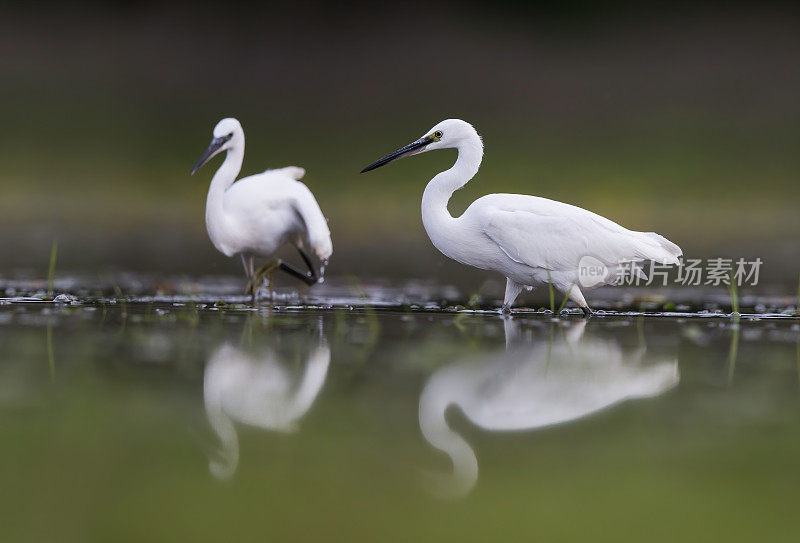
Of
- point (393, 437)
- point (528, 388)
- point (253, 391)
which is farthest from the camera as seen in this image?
point (528, 388)

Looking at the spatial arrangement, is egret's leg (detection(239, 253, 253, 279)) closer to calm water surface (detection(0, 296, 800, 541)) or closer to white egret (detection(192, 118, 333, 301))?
white egret (detection(192, 118, 333, 301))

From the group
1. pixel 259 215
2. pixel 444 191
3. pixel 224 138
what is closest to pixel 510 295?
pixel 444 191

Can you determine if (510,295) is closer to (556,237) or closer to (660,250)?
(556,237)

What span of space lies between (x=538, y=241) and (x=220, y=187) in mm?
2844

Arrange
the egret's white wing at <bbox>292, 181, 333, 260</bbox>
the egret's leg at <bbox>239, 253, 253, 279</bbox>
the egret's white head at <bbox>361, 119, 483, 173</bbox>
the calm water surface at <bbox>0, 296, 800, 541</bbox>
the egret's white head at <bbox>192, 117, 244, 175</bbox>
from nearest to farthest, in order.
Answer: the calm water surface at <bbox>0, 296, 800, 541</bbox> < the egret's white head at <bbox>361, 119, 483, 173</bbox> < the egret's white wing at <bbox>292, 181, 333, 260</bbox> < the egret's white head at <bbox>192, 117, 244, 175</bbox> < the egret's leg at <bbox>239, 253, 253, 279</bbox>

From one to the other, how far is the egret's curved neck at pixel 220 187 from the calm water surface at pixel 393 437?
269cm

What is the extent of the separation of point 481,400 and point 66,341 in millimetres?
2139

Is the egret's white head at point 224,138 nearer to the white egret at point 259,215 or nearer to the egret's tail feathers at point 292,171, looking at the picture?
the white egret at point 259,215

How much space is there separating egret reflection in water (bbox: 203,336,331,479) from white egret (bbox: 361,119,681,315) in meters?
2.08

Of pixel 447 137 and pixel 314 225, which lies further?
pixel 314 225

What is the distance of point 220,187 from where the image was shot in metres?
8.06

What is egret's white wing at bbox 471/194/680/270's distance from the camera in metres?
6.41

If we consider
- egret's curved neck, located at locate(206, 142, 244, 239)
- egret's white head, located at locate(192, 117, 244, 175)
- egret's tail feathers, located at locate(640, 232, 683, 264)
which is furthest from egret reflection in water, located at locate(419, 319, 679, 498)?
egret's white head, located at locate(192, 117, 244, 175)

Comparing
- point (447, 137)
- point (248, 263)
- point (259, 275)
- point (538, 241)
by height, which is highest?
point (447, 137)
